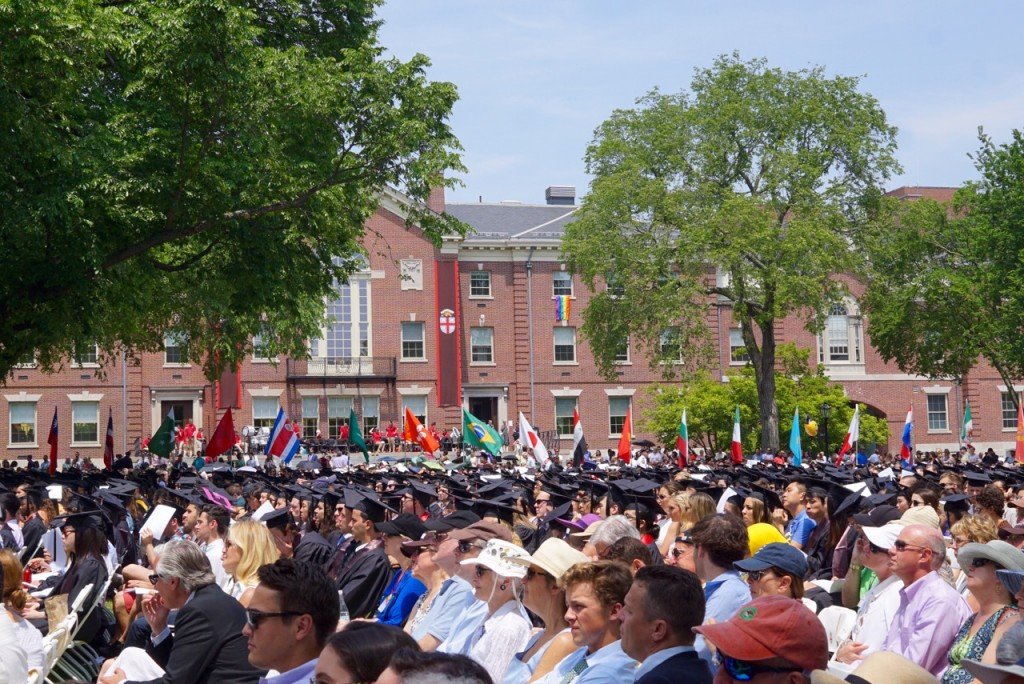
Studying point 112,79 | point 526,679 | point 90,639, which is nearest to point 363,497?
point 90,639

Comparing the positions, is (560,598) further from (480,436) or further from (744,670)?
(480,436)

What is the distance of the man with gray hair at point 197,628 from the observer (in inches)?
249

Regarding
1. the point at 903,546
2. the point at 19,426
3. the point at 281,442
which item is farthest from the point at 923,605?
the point at 19,426

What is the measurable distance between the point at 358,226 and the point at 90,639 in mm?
17493

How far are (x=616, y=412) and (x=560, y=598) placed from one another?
176ft

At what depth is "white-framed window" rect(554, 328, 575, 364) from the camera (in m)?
59.5

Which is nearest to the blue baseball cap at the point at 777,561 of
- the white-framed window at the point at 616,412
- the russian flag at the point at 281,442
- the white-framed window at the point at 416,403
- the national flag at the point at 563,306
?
the russian flag at the point at 281,442

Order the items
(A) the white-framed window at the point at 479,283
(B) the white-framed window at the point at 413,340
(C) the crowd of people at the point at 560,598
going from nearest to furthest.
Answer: (C) the crowd of people at the point at 560,598, (B) the white-framed window at the point at 413,340, (A) the white-framed window at the point at 479,283

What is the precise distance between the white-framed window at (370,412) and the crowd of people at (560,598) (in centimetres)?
4368

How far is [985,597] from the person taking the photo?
19.9ft

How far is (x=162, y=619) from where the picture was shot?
7215 millimetres

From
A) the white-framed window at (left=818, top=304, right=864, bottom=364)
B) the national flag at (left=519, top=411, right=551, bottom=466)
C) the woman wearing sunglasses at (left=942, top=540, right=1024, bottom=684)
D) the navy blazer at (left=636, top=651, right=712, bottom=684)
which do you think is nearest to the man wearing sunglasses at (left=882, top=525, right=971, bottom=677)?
the woman wearing sunglasses at (left=942, top=540, right=1024, bottom=684)

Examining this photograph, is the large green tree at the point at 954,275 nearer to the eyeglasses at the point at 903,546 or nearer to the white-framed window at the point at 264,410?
the white-framed window at the point at 264,410

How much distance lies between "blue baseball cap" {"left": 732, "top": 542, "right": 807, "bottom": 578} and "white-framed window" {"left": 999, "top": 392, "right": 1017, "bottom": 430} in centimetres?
6017
